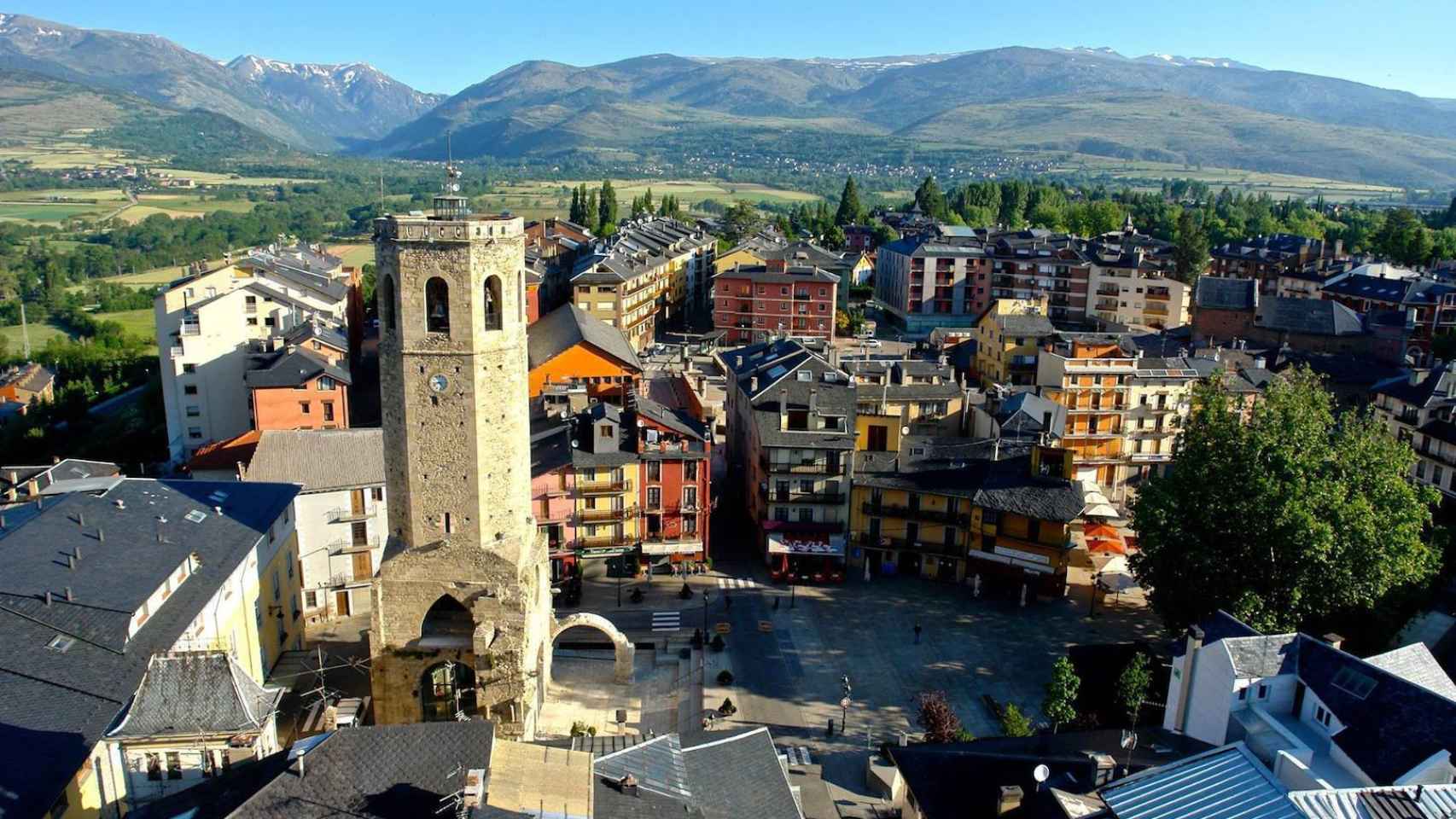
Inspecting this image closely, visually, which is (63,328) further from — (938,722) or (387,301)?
(938,722)

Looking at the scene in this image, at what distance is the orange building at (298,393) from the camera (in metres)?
53.1

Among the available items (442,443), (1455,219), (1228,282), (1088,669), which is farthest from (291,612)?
(1455,219)

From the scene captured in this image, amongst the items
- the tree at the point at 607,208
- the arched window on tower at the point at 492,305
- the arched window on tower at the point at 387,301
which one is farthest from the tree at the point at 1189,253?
the arched window on tower at the point at 387,301

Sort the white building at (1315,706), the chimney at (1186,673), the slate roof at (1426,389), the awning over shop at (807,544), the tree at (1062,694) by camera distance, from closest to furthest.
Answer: the white building at (1315,706) → the chimney at (1186,673) → the tree at (1062,694) → the awning over shop at (807,544) → the slate roof at (1426,389)

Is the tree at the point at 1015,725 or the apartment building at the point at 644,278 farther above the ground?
the apartment building at the point at 644,278

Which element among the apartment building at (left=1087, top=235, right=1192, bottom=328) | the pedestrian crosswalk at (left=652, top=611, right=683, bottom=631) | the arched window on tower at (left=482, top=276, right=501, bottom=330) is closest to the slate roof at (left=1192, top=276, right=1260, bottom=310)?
the apartment building at (left=1087, top=235, right=1192, bottom=328)

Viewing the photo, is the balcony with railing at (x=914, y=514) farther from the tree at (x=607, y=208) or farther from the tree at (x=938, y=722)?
the tree at (x=607, y=208)

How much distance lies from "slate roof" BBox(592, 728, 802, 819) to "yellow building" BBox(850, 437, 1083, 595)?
2258 cm

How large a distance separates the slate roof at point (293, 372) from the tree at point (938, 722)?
3587cm

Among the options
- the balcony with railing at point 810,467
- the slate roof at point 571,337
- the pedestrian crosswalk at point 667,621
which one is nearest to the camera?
the pedestrian crosswalk at point 667,621

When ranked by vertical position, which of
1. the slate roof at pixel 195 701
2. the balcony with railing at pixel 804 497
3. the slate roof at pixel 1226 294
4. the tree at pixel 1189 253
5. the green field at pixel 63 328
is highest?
the tree at pixel 1189 253

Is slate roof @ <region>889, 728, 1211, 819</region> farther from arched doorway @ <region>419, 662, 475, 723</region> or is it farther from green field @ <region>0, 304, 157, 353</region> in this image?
green field @ <region>0, 304, 157, 353</region>

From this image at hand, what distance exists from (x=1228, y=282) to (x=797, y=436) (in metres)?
66.1

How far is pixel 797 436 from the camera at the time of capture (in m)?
48.6
